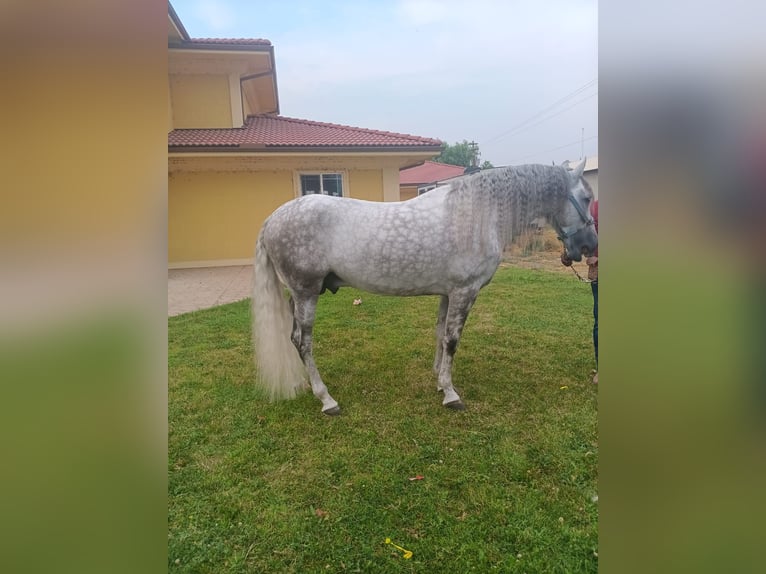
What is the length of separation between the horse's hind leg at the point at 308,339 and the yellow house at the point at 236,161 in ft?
24.8

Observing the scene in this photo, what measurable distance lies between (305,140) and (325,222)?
8.24m

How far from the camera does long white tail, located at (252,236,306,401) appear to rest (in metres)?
3.21

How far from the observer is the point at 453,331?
3.17 metres

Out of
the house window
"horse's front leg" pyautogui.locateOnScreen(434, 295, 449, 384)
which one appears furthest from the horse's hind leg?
the house window

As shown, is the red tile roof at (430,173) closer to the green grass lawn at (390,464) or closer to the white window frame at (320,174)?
the white window frame at (320,174)

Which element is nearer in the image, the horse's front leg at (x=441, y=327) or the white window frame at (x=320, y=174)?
the horse's front leg at (x=441, y=327)

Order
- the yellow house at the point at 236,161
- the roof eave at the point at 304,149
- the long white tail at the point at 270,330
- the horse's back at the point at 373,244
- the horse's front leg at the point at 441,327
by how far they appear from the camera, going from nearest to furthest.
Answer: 1. the horse's back at the point at 373,244
2. the long white tail at the point at 270,330
3. the horse's front leg at the point at 441,327
4. the roof eave at the point at 304,149
5. the yellow house at the point at 236,161

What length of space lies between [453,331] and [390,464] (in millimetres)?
1130

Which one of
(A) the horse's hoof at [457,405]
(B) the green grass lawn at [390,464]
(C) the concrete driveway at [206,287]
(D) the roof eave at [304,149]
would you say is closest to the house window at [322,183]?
(D) the roof eave at [304,149]

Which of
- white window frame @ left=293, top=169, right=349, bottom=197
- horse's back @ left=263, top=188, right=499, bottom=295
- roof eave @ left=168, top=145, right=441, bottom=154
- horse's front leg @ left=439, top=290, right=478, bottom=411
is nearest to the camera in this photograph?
horse's back @ left=263, top=188, right=499, bottom=295

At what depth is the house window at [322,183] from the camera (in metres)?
10.5

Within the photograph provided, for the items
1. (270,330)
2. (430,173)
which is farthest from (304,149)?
(430,173)

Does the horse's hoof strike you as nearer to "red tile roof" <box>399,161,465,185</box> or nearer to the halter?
the halter
